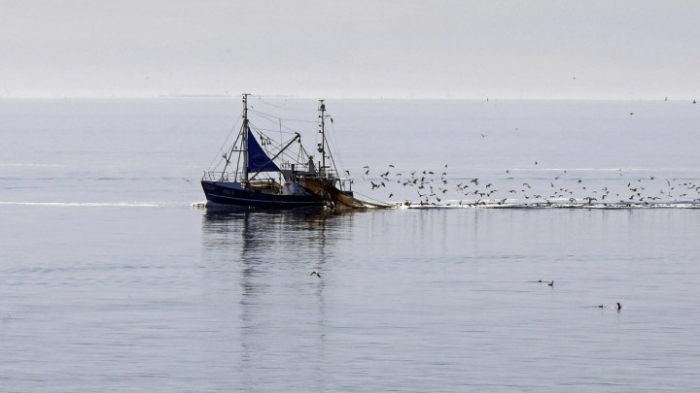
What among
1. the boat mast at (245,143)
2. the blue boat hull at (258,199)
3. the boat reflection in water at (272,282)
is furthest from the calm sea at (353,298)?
the boat mast at (245,143)

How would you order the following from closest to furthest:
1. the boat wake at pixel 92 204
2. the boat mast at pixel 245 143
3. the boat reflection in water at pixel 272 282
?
the boat reflection in water at pixel 272 282 → the boat mast at pixel 245 143 → the boat wake at pixel 92 204

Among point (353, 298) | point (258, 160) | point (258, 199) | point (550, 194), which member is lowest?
point (353, 298)

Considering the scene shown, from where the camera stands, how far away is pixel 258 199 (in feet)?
506

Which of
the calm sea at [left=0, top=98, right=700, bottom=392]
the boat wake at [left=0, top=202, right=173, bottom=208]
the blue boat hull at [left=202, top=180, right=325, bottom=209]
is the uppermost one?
the blue boat hull at [left=202, top=180, right=325, bottom=209]

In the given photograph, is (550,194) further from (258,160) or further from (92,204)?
(92,204)

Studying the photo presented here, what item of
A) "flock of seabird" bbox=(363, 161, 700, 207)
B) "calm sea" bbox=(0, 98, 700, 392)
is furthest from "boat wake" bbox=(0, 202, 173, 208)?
"flock of seabird" bbox=(363, 161, 700, 207)

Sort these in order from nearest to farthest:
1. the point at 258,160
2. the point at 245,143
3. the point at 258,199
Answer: the point at 258,199
the point at 258,160
the point at 245,143

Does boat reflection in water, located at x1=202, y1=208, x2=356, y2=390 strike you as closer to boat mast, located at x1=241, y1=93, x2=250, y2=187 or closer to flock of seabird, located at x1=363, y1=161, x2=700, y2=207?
boat mast, located at x1=241, y1=93, x2=250, y2=187

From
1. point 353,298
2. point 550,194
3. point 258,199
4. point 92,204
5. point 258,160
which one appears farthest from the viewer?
point 550,194

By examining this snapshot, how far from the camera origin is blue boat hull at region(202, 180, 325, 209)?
505 feet

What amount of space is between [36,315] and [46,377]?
16.8 m

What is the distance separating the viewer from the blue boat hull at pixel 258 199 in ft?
505

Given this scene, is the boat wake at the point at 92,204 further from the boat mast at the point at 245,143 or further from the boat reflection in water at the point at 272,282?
the boat mast at the point at 245,143

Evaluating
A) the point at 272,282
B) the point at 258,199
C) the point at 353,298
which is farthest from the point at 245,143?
the point at 353,298
